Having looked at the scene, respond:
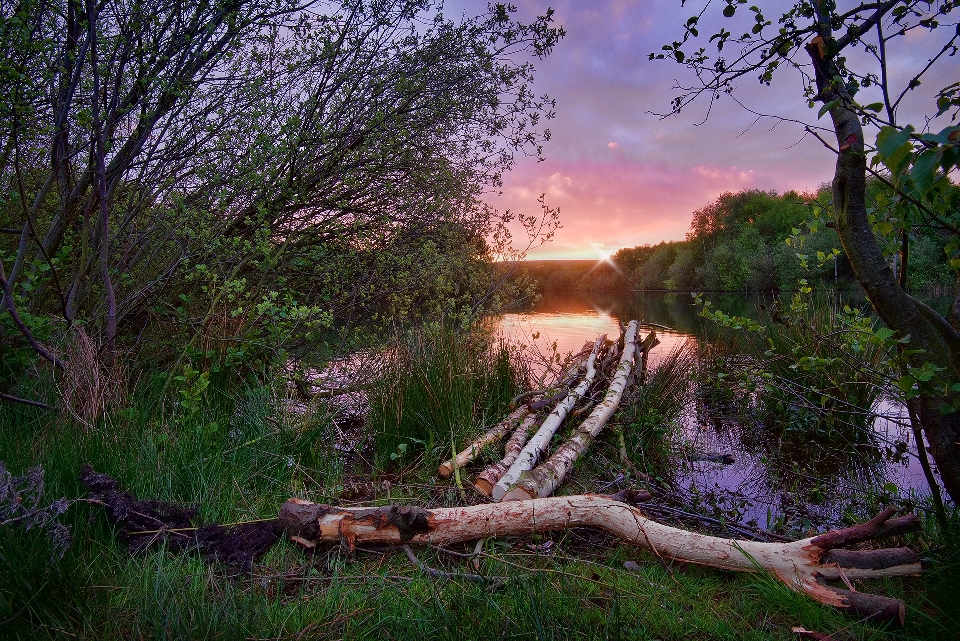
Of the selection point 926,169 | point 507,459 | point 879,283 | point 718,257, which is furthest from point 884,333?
point 718,257

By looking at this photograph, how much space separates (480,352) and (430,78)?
11.0 feet

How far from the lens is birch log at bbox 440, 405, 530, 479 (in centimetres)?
418

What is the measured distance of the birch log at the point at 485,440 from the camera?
165 inches

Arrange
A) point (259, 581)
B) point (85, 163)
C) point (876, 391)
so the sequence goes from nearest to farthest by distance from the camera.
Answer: point (259, 581), point (85, 163), point (876, 391)

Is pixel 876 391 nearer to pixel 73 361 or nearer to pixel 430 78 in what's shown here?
pixel 430 78

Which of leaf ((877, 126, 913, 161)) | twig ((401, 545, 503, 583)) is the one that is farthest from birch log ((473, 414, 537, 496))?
leaf ((877, 126, 913, 161))

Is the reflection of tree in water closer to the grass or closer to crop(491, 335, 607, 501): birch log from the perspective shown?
the grass

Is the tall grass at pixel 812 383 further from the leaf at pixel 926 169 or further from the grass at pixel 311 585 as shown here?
the leaf at pixel 926 169

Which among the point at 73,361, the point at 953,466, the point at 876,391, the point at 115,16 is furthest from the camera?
the point at 876,391

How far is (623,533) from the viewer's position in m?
3.06

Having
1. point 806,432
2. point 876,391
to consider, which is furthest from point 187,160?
point 876,391

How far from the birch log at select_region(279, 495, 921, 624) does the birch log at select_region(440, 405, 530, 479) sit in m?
1.05

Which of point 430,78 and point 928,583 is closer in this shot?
point 928,583

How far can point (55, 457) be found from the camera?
309 centimetres
